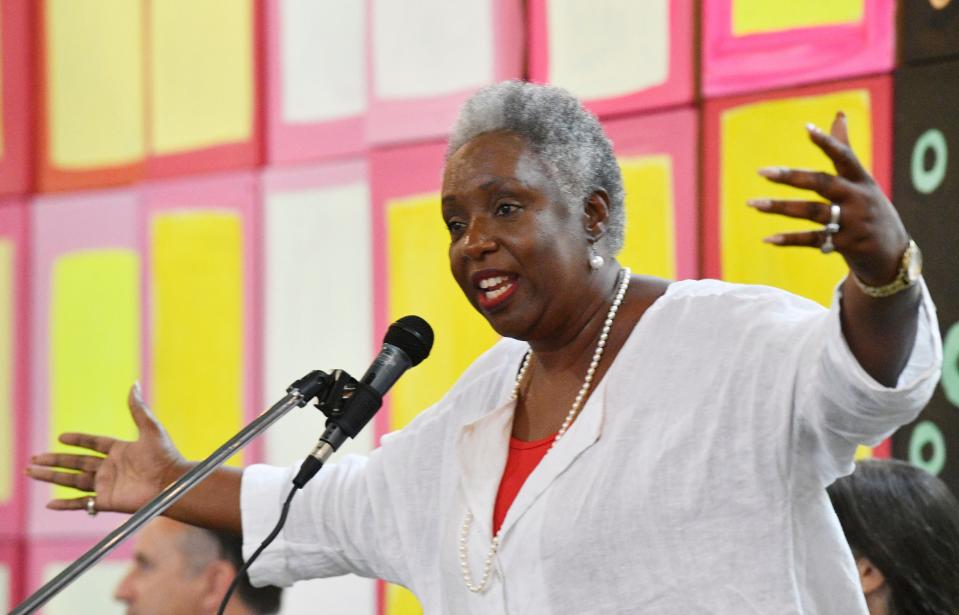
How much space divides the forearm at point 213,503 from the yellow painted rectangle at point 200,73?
1069 mm

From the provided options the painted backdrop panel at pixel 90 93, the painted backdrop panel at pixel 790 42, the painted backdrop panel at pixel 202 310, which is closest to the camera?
the painted backdrop panel at pixel 790 42

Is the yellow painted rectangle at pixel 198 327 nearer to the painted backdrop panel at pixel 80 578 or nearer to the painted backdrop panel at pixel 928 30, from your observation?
the painted backdrop panel at pixel 80 578

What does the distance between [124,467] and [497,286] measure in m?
0.73

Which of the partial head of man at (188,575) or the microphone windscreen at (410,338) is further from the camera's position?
the partial head of man at (188,575)

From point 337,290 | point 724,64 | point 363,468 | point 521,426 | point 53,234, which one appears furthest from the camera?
point 53,234

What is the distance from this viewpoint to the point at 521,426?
5.90 feet

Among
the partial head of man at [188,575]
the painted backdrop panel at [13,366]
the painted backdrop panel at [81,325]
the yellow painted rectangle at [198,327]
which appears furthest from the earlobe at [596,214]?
the painted backdrop panel at [13,366]

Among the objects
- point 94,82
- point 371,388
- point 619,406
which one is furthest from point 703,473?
point 94,82

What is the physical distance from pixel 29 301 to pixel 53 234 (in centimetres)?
17

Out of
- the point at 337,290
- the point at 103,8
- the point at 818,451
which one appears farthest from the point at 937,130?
the point at 103,8

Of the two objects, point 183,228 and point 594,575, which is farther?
point 183,228

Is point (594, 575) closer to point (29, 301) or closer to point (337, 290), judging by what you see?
point (337, 290)

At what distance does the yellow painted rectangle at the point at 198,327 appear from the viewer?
2924 mm

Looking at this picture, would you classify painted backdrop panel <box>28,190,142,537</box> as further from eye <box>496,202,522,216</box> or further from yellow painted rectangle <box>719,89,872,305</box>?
eye <box>496,202,522,216</box>
